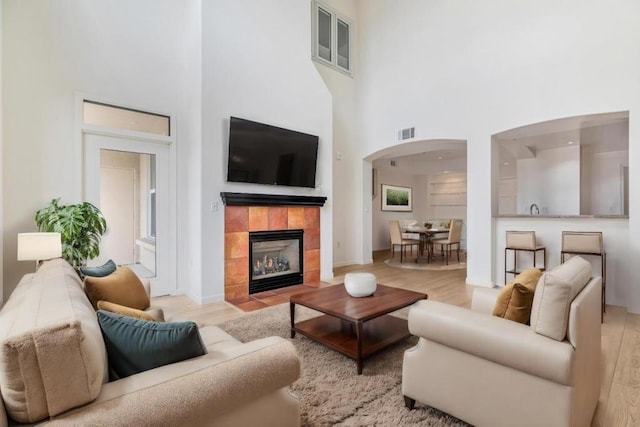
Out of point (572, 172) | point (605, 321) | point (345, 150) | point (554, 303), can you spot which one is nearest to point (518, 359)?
point (554, 303)

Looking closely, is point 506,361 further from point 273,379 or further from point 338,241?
point 338,241

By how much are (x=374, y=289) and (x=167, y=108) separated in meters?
3.57

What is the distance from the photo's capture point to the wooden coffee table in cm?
225

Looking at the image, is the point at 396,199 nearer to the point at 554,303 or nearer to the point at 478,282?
the point at 478,282

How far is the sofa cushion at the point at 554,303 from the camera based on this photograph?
136 cm

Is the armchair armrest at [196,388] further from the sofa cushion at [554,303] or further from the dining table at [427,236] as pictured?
the dining table at [427,236]

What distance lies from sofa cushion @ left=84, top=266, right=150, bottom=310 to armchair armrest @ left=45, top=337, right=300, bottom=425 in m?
1.13

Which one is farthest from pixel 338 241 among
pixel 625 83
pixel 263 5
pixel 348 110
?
pixel 625 83

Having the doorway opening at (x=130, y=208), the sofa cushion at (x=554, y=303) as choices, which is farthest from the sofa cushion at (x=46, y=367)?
the doorway opening at (x=130, y=208)

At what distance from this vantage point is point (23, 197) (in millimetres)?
3275

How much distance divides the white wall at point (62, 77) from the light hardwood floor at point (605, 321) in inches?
68.4

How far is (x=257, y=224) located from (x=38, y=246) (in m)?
2.35

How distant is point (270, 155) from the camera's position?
458 centimetres

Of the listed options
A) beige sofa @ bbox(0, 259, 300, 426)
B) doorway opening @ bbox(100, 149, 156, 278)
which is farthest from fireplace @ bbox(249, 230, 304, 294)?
beige sofa @ bbox(0, 259, 300, 426)
